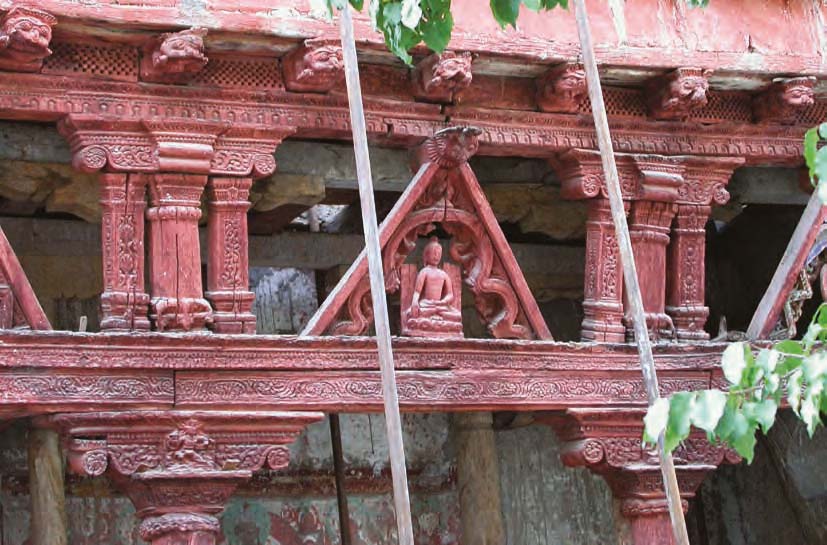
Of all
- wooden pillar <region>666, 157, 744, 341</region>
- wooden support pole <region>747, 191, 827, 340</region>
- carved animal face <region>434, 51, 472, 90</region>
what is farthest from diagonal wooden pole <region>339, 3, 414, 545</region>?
wooden support pole <region>747, 191, 827, 340</region>

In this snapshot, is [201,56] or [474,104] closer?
[201,56]

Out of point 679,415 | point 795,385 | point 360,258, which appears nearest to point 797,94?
point 360,258

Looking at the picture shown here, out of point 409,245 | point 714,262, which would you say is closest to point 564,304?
point 714,262

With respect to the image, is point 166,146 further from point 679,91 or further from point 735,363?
point 735,363

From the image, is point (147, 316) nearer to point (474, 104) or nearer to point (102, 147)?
point (102, 147)

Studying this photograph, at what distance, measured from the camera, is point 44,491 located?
8.08 meters

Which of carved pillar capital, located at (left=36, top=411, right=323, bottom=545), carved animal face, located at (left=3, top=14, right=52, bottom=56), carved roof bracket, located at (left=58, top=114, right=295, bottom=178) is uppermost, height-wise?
carved animal face, located at (left=3, top=14, right=52, bottom=56)

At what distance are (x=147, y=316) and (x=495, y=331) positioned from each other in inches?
58.9

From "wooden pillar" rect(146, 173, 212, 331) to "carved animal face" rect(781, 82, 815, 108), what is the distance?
270cm

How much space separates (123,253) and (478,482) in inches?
117

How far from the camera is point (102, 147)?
673 centimetres

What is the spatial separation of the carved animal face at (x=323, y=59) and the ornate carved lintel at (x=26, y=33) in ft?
3.29

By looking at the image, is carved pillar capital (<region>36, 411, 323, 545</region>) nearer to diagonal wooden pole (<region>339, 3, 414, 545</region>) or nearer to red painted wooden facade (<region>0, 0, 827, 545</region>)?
red painted wooden facade (<region>0, 0, 827, 545</region>)

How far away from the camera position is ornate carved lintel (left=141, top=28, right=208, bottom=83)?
6.62 meters
